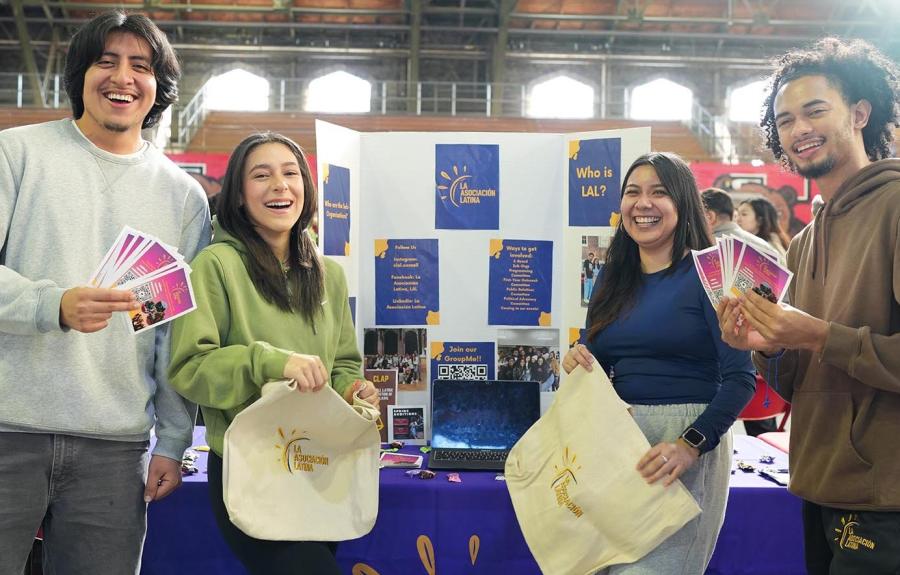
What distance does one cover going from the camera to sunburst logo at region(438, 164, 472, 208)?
270cm

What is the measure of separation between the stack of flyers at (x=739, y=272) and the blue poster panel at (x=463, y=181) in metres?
1.33

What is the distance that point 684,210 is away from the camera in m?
1.71

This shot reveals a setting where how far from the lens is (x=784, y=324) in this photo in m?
1.35

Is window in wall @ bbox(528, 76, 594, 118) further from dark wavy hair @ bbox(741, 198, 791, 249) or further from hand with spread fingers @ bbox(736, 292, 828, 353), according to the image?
hand with spread fingers @ bbox(736, 292, 828, 353)

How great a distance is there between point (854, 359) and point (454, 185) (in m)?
1.65

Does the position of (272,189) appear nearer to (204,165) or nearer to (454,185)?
(454,185)

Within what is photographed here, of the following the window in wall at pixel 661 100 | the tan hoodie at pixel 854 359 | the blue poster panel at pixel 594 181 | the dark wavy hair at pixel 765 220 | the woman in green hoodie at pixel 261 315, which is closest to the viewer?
the tan hoodie at pixel 854 359

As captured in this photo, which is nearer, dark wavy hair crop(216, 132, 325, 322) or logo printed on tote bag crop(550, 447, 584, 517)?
dark wavy hair crop(216, 132, 325, 322)

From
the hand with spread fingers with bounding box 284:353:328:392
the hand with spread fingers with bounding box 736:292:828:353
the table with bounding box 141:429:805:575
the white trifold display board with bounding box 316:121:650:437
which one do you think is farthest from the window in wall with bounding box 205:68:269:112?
the hand with spread fingers with bounding box 736:292:828:353

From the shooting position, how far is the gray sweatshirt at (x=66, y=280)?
4.72ft

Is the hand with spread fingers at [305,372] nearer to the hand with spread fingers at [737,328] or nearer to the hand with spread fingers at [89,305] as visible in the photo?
the hand with spread fingers at [89,305]

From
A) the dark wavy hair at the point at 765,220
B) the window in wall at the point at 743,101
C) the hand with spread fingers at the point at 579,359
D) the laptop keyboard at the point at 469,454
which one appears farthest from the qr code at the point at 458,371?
the window in wall at the point at 743,101

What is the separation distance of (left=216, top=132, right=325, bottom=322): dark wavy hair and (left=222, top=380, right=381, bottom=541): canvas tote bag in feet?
0.77

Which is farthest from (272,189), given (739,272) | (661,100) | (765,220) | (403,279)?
(661,100)
